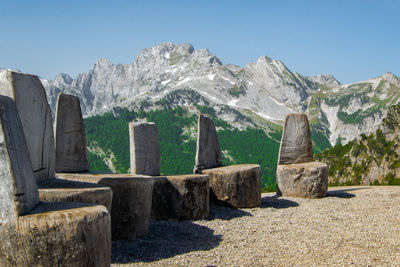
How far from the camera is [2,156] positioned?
3.06 m

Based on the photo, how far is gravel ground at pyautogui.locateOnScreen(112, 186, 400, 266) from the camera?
16.2 feet

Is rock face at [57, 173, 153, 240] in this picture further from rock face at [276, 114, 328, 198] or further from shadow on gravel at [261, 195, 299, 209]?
rock face at [276, 114, 328, 198]

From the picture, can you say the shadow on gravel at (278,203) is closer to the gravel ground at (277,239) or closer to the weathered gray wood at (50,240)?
the gravel ground at (277,239)

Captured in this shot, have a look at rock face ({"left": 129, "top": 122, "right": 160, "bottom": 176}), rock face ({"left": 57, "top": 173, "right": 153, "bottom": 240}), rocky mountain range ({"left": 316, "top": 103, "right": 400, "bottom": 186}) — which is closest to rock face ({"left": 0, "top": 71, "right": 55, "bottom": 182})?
rock face ({"left": 57, "top": 173, "right": 153, "bottom": 240})

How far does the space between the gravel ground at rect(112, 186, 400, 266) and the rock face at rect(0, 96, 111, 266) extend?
5.37 ft

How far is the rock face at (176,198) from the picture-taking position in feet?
24.2

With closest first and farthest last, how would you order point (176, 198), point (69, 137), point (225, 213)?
point (69, 137)
point (176, 198)
point (225, 213)

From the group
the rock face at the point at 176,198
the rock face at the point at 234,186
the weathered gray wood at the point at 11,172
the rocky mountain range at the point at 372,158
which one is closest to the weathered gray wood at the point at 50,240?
the weathered gray wood at the point at 11,172

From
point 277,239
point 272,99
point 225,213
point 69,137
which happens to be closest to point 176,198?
point 225,213

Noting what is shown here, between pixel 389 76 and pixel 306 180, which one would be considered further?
pixel 389 76

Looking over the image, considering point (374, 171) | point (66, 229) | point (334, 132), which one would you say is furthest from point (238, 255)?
point (334, 132)

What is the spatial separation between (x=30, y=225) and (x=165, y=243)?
2992 millimetres

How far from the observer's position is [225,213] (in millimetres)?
8133

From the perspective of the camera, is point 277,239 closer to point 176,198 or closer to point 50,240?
point 176,198
